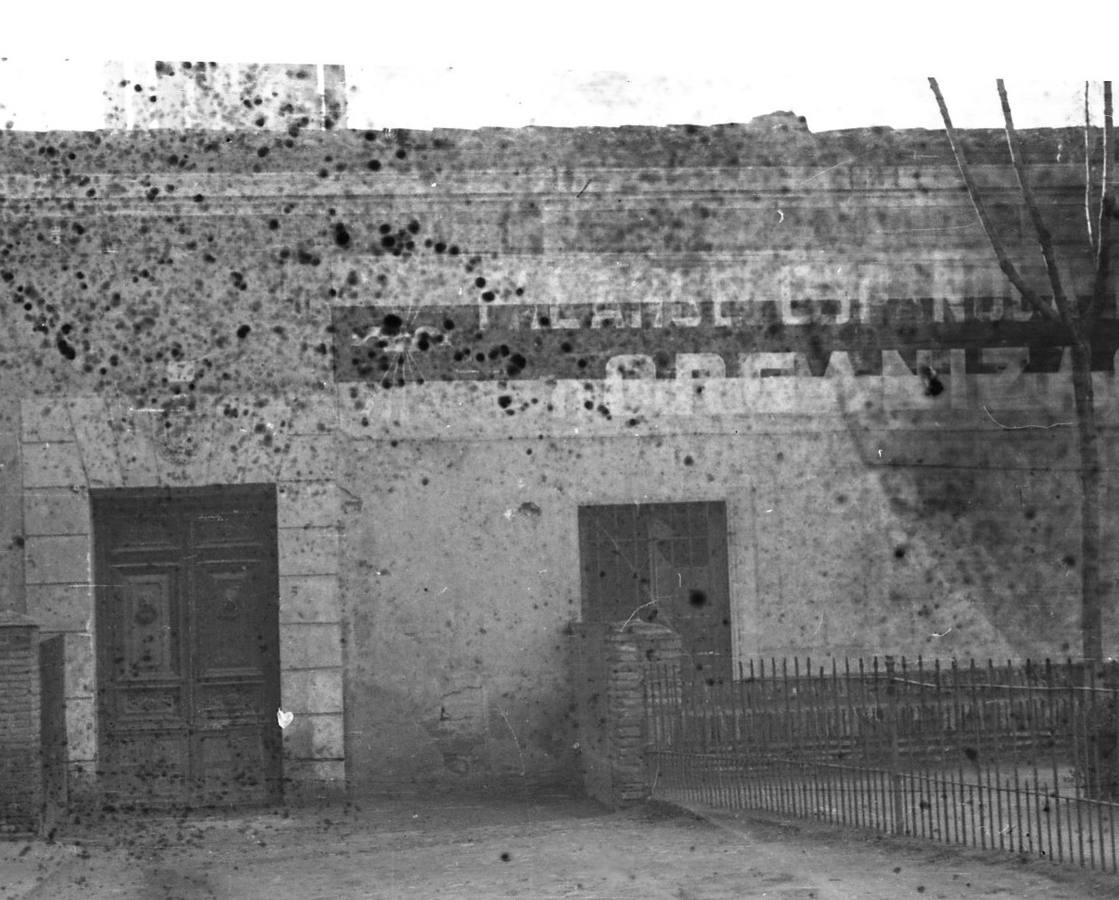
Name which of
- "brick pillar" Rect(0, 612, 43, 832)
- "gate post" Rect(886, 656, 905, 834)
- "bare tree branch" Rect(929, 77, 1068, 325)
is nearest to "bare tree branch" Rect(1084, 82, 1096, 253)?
"bare tree branch" Rect(929, 77, 1068, 325)

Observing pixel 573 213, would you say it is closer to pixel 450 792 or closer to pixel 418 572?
pixel 418 572

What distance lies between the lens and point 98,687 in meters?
15.3

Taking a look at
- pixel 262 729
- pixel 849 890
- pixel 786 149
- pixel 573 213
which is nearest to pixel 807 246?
pixel 786 149

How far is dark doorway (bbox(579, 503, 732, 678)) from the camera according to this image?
15.6 metres

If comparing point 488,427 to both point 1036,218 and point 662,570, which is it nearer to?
point 662,570

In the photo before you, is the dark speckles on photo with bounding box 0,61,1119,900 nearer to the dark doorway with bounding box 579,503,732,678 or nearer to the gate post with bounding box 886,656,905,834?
the dark doorway with bounding box 579,503,732,678

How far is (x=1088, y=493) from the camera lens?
13.6 metres

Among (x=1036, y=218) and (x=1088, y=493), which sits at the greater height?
(x=1036, y=218)

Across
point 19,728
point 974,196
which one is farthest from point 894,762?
point 974,196

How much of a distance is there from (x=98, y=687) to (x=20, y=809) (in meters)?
3.00

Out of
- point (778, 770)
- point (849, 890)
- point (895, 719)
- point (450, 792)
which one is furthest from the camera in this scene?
point (450, 792)

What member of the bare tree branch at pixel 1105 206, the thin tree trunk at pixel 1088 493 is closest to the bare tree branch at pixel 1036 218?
the bare tree branch at pixel 1105 206

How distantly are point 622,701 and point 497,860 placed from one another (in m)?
3.33

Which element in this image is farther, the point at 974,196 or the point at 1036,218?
the point at 974,196
